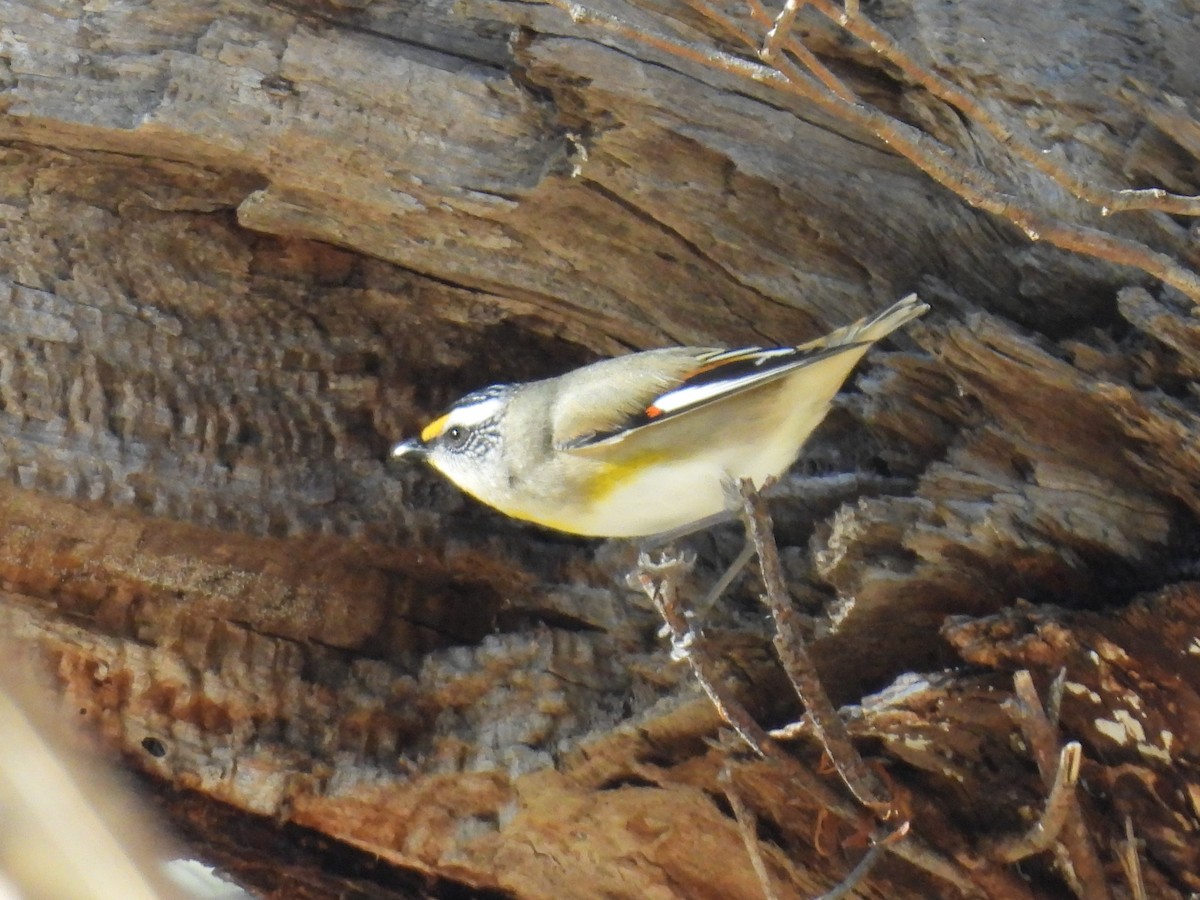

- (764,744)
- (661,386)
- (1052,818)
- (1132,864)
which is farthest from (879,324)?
(1132,864)

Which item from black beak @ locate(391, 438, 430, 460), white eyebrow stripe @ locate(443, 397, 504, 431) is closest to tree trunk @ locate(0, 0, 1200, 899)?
black beak @ locate(391, 438, 430, 460)

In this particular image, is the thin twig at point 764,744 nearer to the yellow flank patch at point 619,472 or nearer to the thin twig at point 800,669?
the thin twig at point 800,669

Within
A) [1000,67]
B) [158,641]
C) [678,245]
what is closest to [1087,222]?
[1000,67]

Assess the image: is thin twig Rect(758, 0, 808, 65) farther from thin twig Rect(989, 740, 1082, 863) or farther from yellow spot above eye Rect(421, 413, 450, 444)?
yellow spot above eye Rect(421, 413, 450, 444)

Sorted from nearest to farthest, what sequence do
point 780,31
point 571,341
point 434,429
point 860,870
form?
point 780,31 → point 860,870 → point 434,429 → point 571,341

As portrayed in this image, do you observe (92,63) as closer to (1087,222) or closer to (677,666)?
(677,666)

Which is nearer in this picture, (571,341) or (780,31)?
(780,31)

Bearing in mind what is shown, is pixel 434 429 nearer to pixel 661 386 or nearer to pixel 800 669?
pixel 661 386
